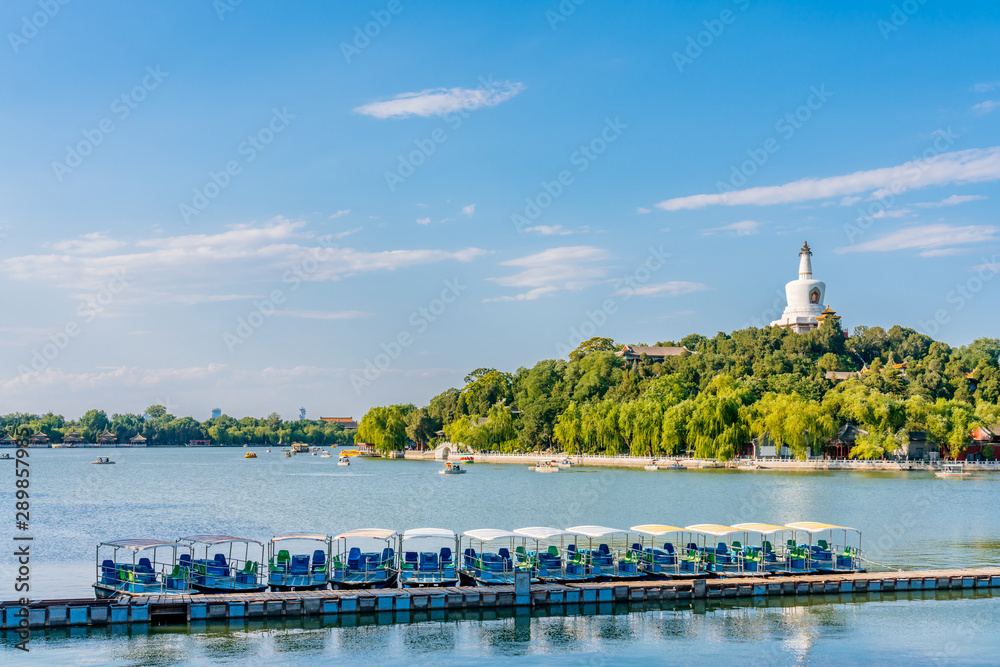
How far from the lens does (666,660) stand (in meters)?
21.4

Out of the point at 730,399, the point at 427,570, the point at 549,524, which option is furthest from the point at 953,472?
the point at 427,570

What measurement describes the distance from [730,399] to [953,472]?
22.7 meters

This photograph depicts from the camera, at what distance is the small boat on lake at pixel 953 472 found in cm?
8312

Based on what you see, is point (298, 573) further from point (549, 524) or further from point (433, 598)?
point (549, 524)

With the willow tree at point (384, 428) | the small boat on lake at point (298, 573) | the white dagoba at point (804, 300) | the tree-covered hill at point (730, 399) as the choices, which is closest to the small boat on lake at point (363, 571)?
the small boat on lake at point (298, 573)

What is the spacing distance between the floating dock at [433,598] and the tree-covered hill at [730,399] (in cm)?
6844

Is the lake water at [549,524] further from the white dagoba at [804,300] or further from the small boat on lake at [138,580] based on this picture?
the white dagoba at [804,300]

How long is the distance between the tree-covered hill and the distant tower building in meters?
6.31

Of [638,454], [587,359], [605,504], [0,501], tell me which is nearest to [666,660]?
[605,504]

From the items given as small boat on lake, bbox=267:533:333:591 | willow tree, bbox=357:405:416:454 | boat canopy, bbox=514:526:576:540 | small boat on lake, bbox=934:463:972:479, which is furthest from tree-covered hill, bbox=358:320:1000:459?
small boat on lake, bbox=267:533:333:591

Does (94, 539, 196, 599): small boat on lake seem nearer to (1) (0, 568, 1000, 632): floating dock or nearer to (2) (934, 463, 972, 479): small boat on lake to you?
(1) (0, 568, 1000, 632): floating dock

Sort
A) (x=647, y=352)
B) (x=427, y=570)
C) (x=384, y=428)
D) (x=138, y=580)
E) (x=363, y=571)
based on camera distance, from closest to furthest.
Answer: (x=138, y=580) < (x=363, y=571) < (x=427, y=570) < (x=384, y=428) < (x=647, y=352)

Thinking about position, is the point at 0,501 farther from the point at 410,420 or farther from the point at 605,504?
the point at 410,420

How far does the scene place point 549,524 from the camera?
155 ft
